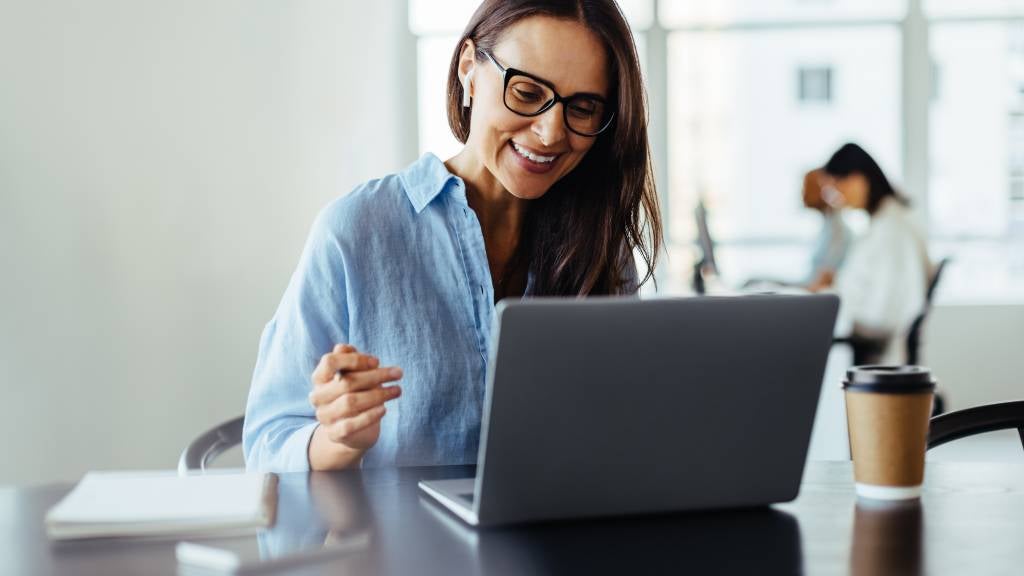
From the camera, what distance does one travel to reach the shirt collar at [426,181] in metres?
1.53

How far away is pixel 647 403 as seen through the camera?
3.06 ft

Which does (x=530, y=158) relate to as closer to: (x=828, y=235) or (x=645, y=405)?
(x=645, y=405)

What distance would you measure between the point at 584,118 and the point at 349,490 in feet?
2.20

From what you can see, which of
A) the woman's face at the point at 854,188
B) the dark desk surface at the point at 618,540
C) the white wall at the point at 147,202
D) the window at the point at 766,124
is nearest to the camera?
the dark desk surface at the point at 618,540

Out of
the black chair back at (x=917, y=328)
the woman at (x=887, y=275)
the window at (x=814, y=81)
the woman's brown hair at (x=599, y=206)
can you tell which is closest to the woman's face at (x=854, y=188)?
the woman at (x=887, y=275)

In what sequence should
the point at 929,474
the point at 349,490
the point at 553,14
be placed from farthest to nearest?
1. the point at 553,14
2. the point at 929,474
3. the point at 349,490

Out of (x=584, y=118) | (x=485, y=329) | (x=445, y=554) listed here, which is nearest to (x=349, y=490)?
(x=445, y=554)

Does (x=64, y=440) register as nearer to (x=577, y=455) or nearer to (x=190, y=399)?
(x=190, y=399)

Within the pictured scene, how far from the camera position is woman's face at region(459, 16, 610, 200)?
57.4 inches

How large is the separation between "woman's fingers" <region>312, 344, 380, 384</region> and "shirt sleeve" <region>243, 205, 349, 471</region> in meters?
0.27

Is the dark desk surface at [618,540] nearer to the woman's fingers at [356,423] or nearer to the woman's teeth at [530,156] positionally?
the woman's fingers at [356,423]

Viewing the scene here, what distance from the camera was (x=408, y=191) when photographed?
5.05ft

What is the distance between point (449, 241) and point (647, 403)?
2.14ft

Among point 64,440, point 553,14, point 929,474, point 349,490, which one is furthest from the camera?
point 64,440
